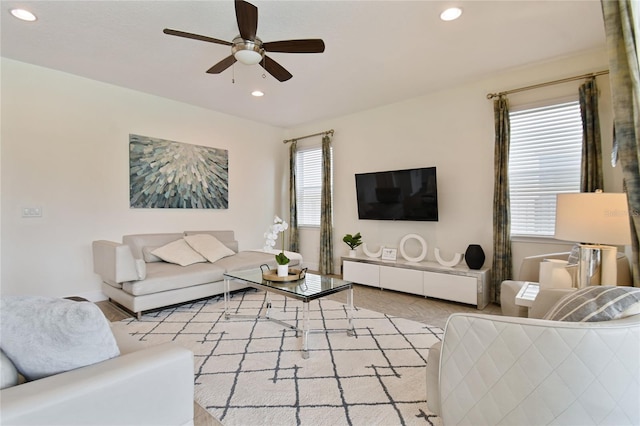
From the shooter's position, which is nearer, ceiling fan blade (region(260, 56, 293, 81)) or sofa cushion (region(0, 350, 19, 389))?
sofa cushion (region(0, 350, 19, 389))

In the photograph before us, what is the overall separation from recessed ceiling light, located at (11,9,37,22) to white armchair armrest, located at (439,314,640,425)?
3.80 m

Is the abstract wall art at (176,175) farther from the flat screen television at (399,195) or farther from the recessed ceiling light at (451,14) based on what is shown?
the recessed ceiling light at (451,14)

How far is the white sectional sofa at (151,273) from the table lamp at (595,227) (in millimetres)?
3154

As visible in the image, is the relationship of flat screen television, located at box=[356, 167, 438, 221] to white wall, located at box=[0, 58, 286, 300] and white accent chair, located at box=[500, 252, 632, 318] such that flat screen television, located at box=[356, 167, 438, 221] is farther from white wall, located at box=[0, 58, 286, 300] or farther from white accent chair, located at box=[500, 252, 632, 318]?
white wall, located at box=[0, 58, 286, 300]

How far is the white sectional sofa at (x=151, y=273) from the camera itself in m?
3.08

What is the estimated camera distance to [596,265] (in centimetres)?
199

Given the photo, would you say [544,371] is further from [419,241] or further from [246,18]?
[419,241]

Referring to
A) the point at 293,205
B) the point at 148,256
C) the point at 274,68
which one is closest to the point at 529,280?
the point at 274,68

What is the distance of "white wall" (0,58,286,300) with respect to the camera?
3334 mm

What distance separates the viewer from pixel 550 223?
11.1ft

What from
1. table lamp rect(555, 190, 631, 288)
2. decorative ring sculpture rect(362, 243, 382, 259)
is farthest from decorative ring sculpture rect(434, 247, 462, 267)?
table lamp rect(555, 190, 631, 288)

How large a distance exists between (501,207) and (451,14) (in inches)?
83.8

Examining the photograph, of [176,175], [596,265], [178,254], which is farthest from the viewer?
[176,175]

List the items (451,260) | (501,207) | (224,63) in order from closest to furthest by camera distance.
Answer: (224,63) → (501,207) → (451,260)
